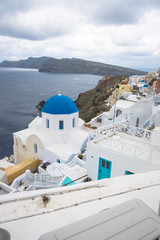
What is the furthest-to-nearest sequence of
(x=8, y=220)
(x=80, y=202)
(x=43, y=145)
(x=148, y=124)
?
(x=43, y=145) → (x=148, y=124) → (x=80, y=202) → (x=8, y=220)

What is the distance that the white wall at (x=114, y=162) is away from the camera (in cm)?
700

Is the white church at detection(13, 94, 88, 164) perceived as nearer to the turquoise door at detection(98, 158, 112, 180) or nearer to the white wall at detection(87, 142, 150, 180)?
the white wall at detection(87, 142, 150, 180)

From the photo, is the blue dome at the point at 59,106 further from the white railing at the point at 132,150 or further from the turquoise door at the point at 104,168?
the turquoise door at the point at 104,168

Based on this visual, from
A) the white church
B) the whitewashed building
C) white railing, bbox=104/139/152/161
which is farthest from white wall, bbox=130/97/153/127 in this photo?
the white church

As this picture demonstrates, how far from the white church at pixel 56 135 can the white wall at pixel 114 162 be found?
21.4ft

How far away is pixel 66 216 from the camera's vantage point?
2307mm

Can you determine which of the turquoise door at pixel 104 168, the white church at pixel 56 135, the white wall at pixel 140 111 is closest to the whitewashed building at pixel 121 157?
the turquoise door at pixel 104 168

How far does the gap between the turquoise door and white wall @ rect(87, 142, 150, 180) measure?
16 cm

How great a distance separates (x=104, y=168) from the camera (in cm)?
812

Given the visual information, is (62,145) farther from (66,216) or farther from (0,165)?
(66,216)

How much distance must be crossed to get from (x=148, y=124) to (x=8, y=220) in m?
11.0

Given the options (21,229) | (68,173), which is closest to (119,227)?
(21,229)

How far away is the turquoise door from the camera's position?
312 inches

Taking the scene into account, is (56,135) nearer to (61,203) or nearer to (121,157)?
(121,157)
